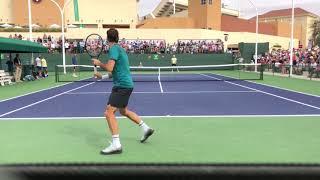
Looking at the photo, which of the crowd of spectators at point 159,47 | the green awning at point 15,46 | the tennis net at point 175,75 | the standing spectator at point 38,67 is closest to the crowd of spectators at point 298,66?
the tennis net at point 175,75

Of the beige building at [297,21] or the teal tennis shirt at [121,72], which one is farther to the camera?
the beige building at [297,21]

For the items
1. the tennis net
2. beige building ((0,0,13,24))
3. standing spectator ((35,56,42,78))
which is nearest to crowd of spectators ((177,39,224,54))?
the tennis net

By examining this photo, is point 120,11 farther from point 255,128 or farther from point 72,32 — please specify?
point 255,128

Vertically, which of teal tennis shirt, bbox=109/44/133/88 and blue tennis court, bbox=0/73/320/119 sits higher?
teal tennis shirt, bbox=109/44/133/88

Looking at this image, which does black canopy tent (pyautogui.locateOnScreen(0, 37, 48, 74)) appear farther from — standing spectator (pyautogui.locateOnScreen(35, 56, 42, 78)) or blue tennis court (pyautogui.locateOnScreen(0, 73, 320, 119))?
blue tennis court (pyautogui.locateOnScreen(0, 73, 320, 119))

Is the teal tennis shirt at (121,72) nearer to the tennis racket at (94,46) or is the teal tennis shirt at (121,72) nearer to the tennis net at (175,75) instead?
the tennis racket at (94,46)

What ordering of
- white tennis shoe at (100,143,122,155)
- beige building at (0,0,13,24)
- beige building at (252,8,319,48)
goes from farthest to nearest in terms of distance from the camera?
1. beige building at (252,8,319,48)
2. beige building at (0,0,13,24)
3. white tennis shoe at (100,143,122,155)

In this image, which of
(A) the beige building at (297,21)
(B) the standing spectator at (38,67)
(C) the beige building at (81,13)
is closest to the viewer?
(B) the standing spectator at (38,67)

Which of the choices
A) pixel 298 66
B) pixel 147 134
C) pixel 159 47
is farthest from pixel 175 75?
pixel 147 134

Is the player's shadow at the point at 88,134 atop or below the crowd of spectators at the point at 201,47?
below

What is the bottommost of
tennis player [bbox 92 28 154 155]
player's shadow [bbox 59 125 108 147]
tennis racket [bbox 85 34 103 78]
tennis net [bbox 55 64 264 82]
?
tennis net [bbox 55 64 264 82]

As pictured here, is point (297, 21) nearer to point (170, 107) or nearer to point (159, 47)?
point (159, 47)

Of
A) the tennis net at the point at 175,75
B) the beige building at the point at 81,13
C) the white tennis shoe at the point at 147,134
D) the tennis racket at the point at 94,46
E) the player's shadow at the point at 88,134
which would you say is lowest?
the tennis net at the point at 175,75

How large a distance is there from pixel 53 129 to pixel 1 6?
62728mm
